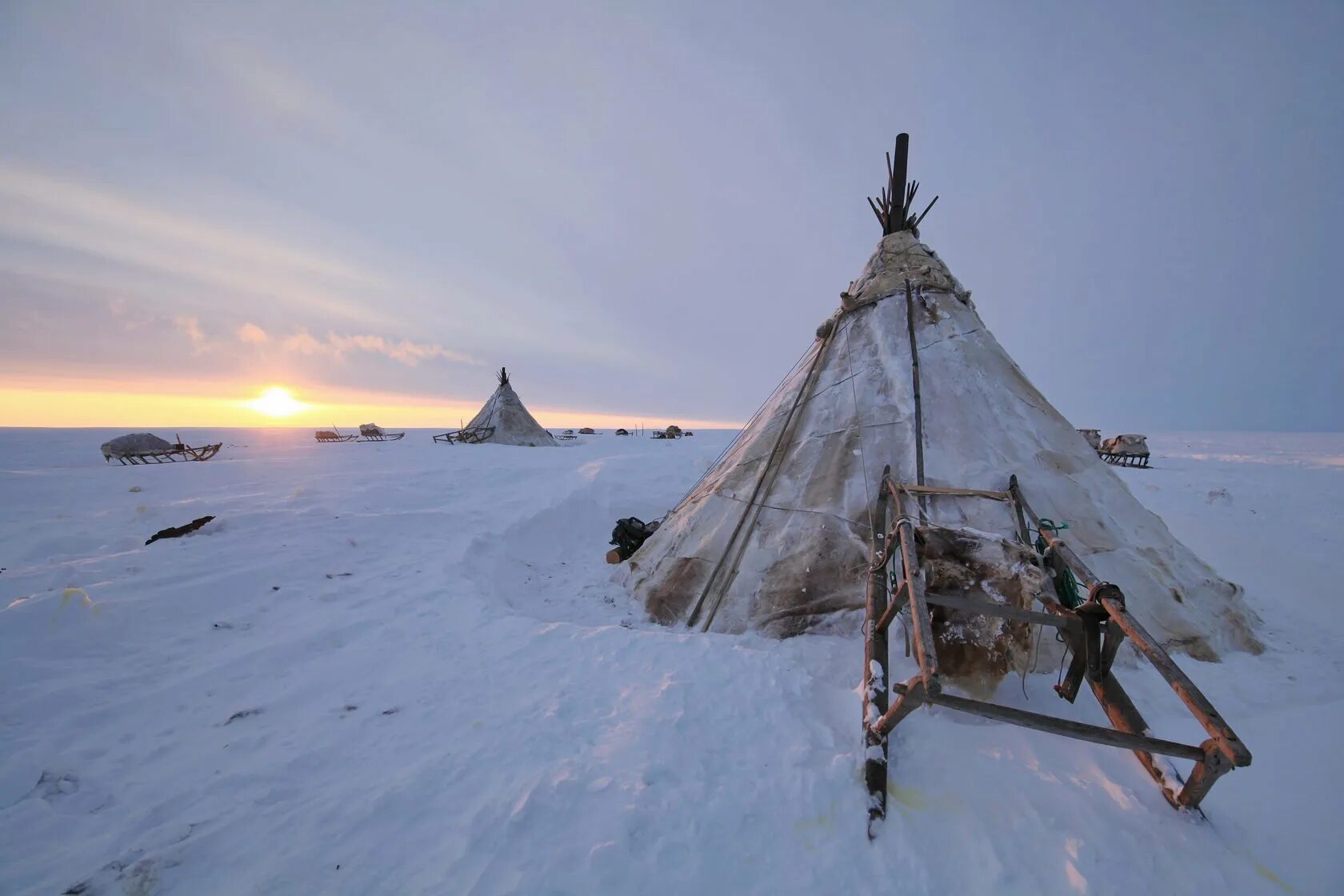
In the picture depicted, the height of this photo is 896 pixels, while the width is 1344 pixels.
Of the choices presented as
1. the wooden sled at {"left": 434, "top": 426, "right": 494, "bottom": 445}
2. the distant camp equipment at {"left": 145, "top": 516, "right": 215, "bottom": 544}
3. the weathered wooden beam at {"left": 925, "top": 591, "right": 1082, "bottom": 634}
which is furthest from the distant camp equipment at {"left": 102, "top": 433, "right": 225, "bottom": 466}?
the weathered wooden beam at {"left": 925, "top": 591, "right": 1082, "bottom": 634}

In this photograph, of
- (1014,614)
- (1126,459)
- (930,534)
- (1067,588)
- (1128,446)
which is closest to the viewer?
(1014,614)

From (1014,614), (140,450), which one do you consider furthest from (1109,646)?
(140,450)

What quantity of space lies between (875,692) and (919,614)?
26.0 inches

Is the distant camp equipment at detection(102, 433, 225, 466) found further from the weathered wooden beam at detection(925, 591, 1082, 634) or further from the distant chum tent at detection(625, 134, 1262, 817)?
the weathered wooden beam at detection(925, 591, 1082, 634)

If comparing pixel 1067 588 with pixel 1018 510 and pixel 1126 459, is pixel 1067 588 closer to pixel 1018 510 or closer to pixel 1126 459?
pixel 1018 510

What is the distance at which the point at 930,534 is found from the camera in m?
3.67

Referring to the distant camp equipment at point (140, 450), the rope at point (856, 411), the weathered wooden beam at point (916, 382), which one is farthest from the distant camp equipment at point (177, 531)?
the distant camp equipment at point (140, 450)

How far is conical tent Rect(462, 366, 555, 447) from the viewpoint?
29.6 meters

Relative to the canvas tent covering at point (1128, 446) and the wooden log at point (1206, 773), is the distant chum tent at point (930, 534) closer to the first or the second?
the wooden log at point (1206, 773)

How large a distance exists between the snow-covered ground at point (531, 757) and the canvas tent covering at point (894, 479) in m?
0.48

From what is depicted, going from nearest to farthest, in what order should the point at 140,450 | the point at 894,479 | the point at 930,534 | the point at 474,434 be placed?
the point at 930,534 → the point at 894,479 → the point at 140,450 → the point at 474,434

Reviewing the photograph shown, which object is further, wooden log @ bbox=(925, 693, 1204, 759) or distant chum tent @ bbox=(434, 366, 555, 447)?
distant chum tent @ bbox=(434, 366, 555, 447)

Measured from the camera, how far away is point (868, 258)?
741 cm

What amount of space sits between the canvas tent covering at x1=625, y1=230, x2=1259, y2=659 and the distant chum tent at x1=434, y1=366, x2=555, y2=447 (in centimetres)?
2514
